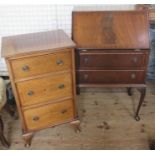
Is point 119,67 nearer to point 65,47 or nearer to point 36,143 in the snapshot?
point 65,47

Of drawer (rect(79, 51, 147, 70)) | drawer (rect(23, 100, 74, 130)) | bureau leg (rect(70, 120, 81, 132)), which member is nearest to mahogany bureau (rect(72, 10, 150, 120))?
drawer (rect(79, 51, 147, 70))

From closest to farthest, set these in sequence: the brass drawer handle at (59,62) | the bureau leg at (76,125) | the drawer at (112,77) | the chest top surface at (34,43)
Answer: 1. the chest top surface at (34,43)
2. the brass drawer handle at (59,62)
3. the drawer at (112,77)
4. the bureau leg at (76,125)

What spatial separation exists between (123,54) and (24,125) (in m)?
1.04

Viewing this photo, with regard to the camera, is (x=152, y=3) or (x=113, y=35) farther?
(x=152, y=3)

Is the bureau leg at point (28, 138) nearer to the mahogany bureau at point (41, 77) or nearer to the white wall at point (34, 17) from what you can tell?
the mahogany bureau at point (41, 77)

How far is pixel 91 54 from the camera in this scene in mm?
1729

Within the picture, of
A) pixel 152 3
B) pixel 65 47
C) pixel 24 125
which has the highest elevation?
pixel 152 3

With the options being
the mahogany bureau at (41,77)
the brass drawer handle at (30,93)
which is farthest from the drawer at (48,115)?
the brass drawer handle at (30,93)

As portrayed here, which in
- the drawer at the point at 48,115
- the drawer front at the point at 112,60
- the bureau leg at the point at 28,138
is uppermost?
the drawer front at the point at 112,60

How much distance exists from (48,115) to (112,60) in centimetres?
74

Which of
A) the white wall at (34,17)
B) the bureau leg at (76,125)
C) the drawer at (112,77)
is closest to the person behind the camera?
the drawer at (112,77)

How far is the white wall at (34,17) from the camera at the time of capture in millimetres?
2025

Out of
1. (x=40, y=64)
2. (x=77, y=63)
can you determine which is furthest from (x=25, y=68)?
(x=77, y=63)
